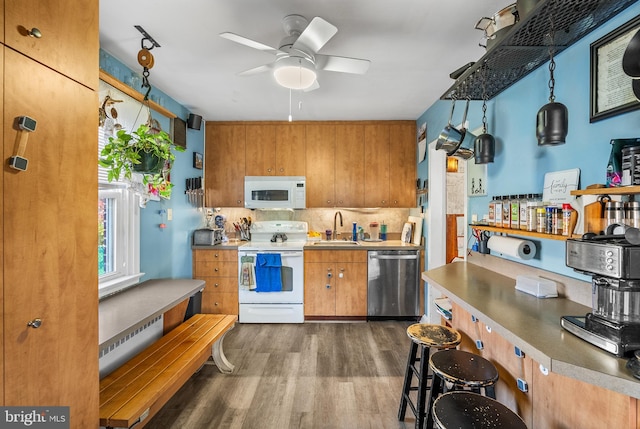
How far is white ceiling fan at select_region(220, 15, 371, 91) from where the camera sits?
5.81ft

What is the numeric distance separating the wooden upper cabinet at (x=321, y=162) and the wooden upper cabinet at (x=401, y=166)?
2.46 feet

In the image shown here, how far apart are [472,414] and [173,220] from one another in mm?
3098

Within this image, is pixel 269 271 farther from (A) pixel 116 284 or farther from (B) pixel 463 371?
(B) pixel 463 371

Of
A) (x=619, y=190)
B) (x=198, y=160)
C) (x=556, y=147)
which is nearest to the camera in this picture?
(x=619, y=190)

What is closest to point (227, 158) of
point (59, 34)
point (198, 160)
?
point (198, 160)

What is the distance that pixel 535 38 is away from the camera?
1.41 metres

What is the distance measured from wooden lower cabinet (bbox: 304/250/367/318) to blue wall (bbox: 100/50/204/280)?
141 centimetres

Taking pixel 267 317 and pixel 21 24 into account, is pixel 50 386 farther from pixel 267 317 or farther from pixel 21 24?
pixel 267 317

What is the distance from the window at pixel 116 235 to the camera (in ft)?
7.69

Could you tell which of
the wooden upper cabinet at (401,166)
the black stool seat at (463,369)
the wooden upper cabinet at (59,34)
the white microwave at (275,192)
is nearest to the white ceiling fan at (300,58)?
the wooden upper cabinet at (59,34)

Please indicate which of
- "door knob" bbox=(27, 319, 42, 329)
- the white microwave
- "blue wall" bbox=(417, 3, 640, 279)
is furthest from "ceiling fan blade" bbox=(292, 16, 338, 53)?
the white microwave

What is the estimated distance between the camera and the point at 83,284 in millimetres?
1257

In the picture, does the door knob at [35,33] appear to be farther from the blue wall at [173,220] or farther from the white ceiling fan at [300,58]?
the blue wall at [173,220]

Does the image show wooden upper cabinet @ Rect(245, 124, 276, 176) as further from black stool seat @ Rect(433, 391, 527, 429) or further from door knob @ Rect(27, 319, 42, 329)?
black stool seat @ Rect(433, 391, 527, 429)
